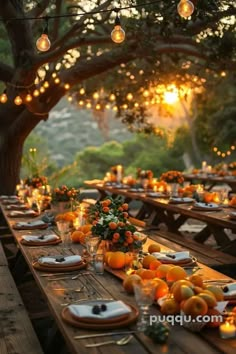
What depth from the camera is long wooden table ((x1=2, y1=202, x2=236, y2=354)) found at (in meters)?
1.92

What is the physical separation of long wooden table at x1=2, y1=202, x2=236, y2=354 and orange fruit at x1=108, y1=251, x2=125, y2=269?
0.06 meters

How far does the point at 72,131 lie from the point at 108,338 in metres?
35.3

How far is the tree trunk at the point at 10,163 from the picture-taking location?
8.44 m

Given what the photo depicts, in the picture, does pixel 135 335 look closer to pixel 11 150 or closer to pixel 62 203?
pixel 62 203

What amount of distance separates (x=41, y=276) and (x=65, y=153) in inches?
1222

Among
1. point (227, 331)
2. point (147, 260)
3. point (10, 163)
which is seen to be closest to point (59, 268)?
point (147, 260)

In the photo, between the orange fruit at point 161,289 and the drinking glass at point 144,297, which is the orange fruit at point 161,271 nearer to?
the orange fruit at point 161,289

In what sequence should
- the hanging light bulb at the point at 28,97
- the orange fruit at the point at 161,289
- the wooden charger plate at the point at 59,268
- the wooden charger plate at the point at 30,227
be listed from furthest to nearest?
the hanging light bulb at the point at 28,97 → the wooden charger plate at the point at 30,227 → the wooden charger plate at the point at 59,268 → the orange fruit at the point at 161,289

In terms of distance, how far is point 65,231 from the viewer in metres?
3.76

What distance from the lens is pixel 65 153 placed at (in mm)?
33750

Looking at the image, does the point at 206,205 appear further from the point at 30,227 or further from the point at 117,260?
the point at 117,260

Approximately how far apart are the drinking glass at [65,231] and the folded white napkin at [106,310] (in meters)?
1.46

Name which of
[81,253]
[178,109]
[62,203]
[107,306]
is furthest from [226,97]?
[178,109]

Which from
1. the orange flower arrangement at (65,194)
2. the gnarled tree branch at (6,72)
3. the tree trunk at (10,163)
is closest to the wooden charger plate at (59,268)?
the orange flower arrangement at (65,194)
